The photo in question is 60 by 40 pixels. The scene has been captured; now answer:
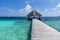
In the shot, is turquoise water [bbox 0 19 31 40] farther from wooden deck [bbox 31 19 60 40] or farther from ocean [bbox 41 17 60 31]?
ocean [bbox 41 17 60 31]

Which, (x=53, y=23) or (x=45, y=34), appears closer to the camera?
(x=45, y=34)

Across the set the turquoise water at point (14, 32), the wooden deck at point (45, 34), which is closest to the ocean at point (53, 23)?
the wooden deck at point (45, 34)

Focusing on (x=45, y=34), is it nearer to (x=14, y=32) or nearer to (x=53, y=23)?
(x=14, y=32)

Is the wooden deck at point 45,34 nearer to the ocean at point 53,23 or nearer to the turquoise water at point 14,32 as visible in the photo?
the turquoise water at point 14,32

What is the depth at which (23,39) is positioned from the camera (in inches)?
244

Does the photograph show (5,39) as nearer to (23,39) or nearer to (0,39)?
(0,39)

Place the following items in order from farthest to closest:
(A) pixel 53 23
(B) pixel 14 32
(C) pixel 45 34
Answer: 1. (A) pixel 53 23
2. (B) pixel 14 32
3. (C) pixel 45 34

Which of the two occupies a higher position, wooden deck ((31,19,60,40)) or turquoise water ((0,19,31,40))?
wooden deck ((31,19,60,40))

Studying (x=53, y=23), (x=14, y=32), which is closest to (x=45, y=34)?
(x=14, y=32)

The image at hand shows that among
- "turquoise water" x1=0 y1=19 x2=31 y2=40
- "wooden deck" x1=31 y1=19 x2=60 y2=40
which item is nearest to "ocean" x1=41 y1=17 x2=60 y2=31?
"wooden deck" x1=31 y1=19 x2=60 y2=40

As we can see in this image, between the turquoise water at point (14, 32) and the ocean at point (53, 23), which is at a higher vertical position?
the ocean at point (53, 23)

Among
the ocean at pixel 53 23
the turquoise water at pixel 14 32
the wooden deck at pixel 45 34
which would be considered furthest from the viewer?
the ocean at pixel 53 23

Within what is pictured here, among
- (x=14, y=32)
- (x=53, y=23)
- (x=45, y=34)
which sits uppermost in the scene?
(x=53, y=23)

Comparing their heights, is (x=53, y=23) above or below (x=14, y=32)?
above
